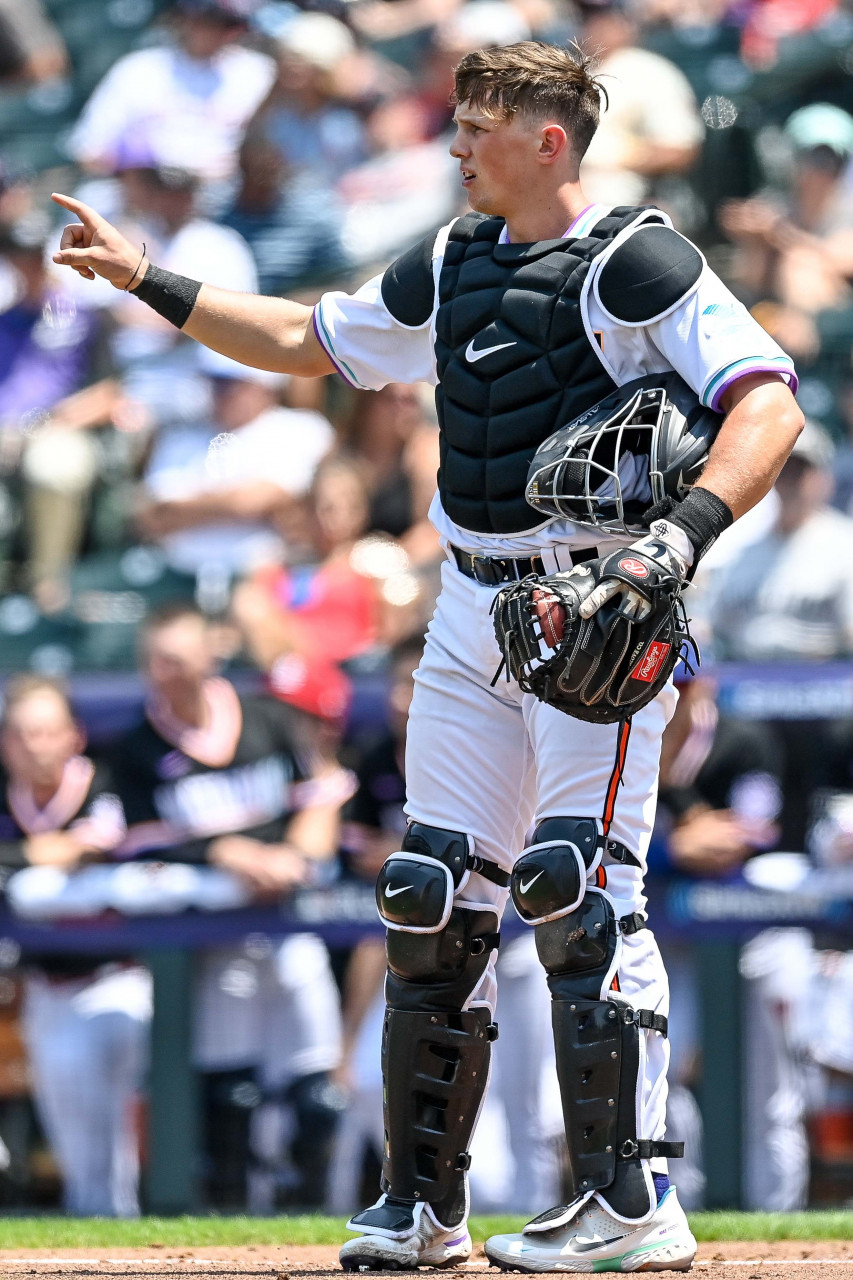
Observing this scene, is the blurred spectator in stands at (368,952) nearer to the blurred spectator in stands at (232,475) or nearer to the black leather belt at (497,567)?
the blurred spectator in stands at (232,475)

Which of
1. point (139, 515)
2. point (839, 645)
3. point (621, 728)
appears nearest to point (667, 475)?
point (621, 728)

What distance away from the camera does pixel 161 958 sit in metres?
5.91

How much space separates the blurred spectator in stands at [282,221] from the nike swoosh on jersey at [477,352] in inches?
222

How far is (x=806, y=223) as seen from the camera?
845 cm

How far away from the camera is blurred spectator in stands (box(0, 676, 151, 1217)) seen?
19.2ft

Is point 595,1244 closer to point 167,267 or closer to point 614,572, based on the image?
point 614,572

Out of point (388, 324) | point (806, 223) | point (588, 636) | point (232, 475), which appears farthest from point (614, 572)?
point (806, 223)

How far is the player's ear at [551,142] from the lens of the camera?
3.36 m

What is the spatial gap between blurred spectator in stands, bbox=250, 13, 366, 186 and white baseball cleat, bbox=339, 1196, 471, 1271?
22.1 ft

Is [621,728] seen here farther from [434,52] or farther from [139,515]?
[434,52]

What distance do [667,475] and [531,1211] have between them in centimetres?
316

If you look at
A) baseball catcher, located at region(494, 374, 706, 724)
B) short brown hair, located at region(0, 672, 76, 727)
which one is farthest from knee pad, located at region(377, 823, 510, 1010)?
short brown hair, located at region(0, 672, 76, 727)

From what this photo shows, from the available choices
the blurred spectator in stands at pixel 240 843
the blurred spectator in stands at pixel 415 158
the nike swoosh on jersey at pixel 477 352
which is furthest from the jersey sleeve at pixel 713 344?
the blurred spectator in stands at pixel 415 158

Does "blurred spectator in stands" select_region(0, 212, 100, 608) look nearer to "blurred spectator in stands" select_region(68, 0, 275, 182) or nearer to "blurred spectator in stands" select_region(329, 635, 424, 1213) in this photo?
"blurred spectator in stands" select_region(68, 0, 275, 182)
